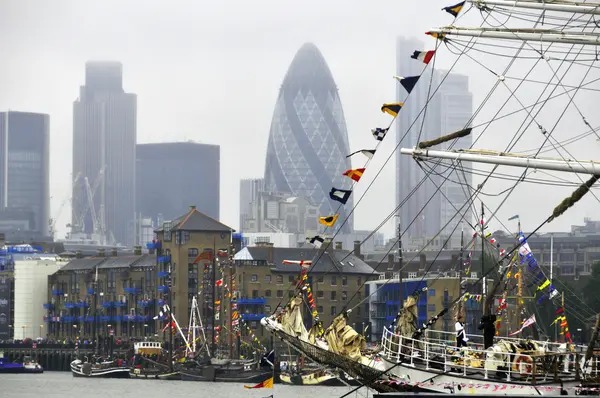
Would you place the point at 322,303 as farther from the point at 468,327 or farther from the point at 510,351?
the point at 510,351

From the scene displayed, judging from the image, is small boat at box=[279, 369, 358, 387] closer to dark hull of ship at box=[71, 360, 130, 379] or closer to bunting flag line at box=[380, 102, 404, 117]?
dark hull of ship at box=[71, 360, 130, 379]

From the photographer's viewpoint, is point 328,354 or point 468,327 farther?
point 468,327

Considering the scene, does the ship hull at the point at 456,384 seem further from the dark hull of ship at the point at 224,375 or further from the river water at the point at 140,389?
the dark hull of ship at the point at 224,375

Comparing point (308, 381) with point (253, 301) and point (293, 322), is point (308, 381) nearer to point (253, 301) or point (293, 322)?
point (253, 301)

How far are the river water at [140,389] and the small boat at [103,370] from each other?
7898 mm

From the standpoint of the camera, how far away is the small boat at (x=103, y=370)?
598ft

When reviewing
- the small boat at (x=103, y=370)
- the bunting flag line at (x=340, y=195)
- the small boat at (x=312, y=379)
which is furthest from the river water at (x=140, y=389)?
the bunting flag line at (x=340, y=195)

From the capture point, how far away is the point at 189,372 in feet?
552

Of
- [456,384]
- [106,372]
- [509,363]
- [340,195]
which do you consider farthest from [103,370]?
[509,363]

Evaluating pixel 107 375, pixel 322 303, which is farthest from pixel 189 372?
pixel 322 303

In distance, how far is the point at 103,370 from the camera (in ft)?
601

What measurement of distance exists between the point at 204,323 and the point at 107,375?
17.0m

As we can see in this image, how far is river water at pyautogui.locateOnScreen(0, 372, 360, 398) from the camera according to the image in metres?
128

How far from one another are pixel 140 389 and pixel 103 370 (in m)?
41.4
